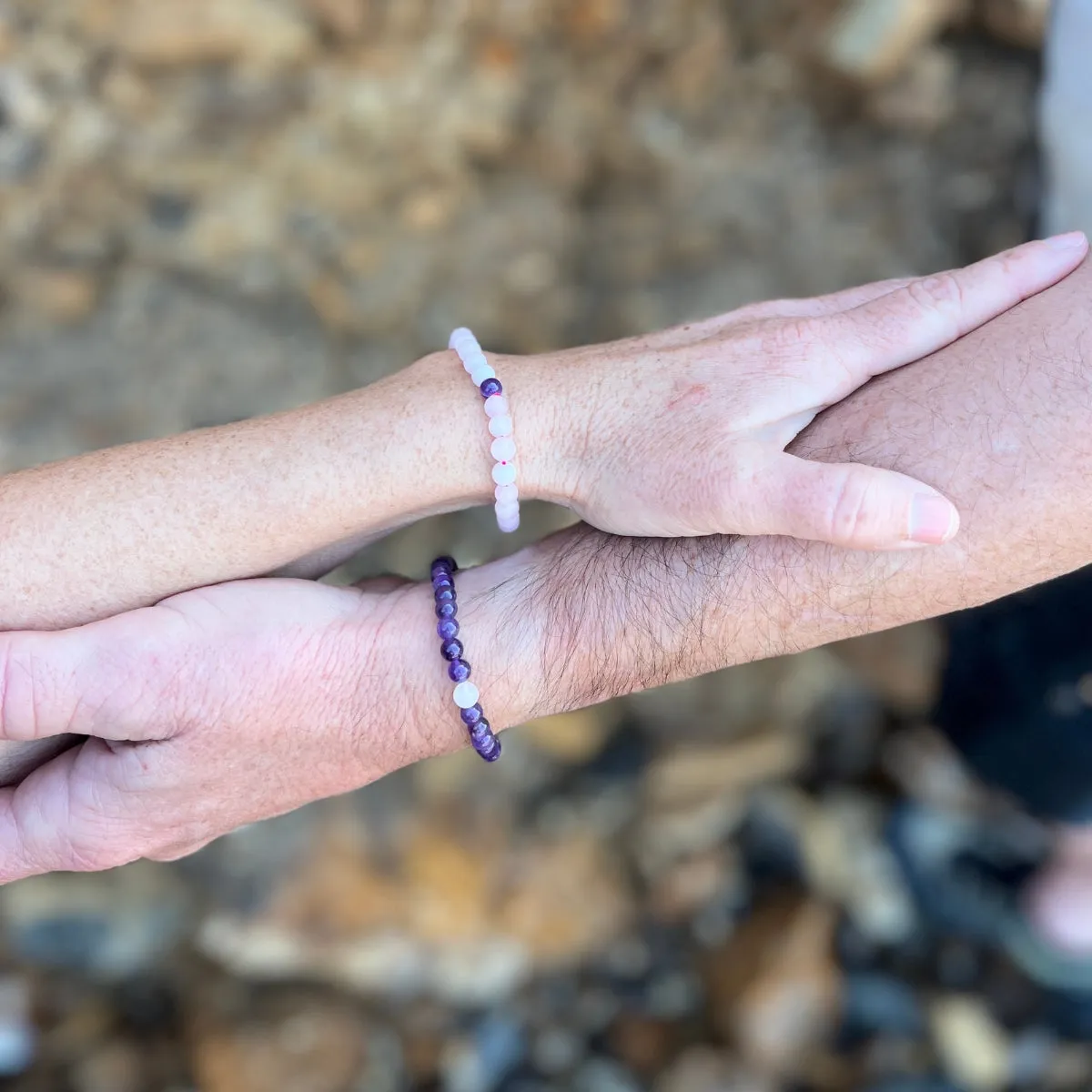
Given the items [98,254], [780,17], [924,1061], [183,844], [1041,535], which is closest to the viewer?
[1041,535]

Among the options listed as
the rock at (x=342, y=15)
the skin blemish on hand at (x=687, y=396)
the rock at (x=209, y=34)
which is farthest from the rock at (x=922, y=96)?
the skin blemish on hand at (x=687, y=396)

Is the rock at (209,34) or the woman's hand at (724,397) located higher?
the rock at (209,34)

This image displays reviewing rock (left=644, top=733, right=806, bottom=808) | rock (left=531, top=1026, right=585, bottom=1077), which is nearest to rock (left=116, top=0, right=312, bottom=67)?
rock (left=644, top=733, right=806, bottom=808)

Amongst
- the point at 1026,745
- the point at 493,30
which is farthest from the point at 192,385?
the point at 1026,745

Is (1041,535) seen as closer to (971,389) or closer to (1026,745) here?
(971,389)

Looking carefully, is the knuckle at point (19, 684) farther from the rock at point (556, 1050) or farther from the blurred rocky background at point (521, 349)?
the rock at point (556, 1050)

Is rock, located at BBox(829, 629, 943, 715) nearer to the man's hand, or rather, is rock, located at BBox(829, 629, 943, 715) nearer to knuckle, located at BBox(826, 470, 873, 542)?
the man's hand
